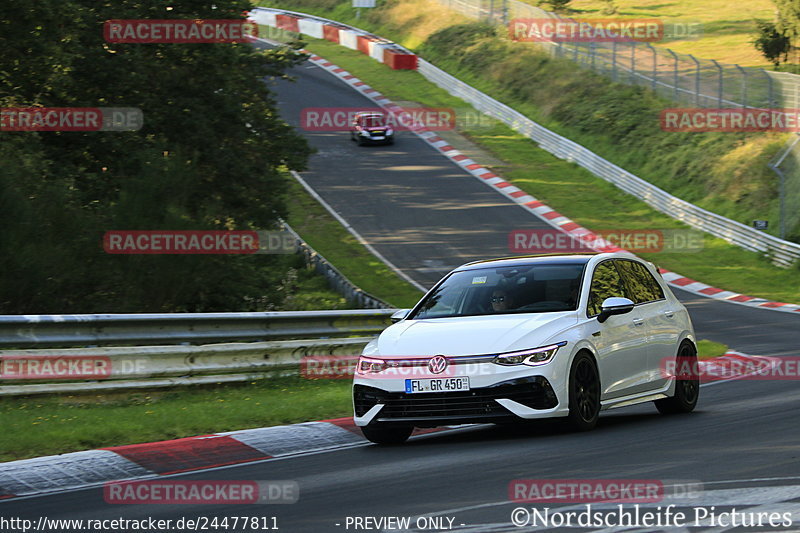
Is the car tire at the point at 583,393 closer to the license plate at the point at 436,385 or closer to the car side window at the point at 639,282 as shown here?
the license plate at the point at 436,385

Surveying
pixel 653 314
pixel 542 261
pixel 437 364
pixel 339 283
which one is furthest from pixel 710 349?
pixel 437 364

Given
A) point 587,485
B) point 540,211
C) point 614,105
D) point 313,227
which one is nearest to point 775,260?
point 540,211

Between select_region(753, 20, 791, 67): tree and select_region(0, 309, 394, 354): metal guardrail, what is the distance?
49.1 metres

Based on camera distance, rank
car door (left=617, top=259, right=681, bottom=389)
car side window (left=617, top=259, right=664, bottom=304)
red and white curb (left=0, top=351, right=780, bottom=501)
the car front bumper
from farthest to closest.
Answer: car side window (left=617, top=259, right=664, bottom=304)
car door (left=617, top=259, right=681, bottom=389)
the car front bumper
red and white curb (left=0, top=351, right=780, bottom=501)

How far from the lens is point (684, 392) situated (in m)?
11.4

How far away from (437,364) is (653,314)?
288 cm

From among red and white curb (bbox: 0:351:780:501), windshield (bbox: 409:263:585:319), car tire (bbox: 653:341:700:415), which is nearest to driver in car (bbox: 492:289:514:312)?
windshield (bbox: 409:263:585:319)

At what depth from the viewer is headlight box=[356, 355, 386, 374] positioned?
9.66m

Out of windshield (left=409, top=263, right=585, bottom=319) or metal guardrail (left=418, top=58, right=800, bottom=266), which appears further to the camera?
metal guardrail (left=418, top=58, right=800, bottom=266)

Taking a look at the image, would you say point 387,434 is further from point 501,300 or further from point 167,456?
point 167,456

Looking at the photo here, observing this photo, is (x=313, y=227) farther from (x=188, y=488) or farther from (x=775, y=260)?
(x=188, y=488)

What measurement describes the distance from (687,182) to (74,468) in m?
36.1

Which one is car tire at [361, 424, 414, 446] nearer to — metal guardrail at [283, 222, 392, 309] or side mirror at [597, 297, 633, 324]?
side mirror at [597, 297, 633, 324]

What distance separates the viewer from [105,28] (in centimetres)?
2286
